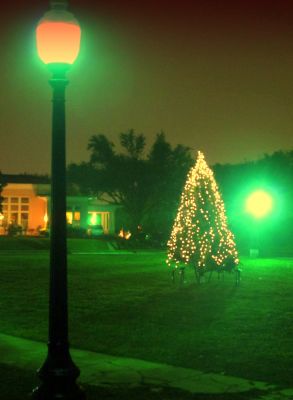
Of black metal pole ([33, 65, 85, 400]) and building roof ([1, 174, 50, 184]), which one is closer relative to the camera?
black metal pole ([33, 65, 85, 400])

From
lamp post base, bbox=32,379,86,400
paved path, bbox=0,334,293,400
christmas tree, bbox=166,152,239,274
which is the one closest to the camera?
lamp post base, bbox=32,379,86,400

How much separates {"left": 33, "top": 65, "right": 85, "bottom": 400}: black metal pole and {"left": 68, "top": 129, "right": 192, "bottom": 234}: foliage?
2494 inches

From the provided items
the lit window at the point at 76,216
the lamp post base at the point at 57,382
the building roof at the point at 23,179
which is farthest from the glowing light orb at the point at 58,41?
the lit window at the point at 76,216

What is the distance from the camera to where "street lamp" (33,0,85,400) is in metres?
7.10

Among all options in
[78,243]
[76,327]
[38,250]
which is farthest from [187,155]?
[76,327]

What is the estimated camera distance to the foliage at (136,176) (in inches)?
2891

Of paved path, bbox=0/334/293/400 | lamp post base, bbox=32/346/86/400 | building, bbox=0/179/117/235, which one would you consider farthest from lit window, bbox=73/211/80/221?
lamp post base, bbox=32/346/86/400

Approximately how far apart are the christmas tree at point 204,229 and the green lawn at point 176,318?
2.35ft

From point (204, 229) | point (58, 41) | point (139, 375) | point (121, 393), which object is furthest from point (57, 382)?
point (204, 229)

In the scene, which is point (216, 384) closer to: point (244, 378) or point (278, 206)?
point (244, 378)

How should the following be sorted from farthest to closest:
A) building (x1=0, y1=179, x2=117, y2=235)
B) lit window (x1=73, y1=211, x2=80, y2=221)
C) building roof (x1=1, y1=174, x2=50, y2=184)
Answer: building roof (x1=1, y1=174, x2=50, y2=184) < lit window (x1=73, y1=211, x2=80, y2=221) < building (x1=0, y1=179, x2=117, y2=235)

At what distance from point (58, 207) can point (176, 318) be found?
301 inches

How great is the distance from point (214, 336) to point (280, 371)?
2608mm

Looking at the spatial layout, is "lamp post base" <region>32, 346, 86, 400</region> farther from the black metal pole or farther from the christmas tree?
the christmas tree
